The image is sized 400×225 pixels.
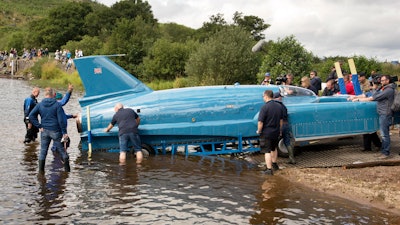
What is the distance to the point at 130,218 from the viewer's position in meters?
7.87

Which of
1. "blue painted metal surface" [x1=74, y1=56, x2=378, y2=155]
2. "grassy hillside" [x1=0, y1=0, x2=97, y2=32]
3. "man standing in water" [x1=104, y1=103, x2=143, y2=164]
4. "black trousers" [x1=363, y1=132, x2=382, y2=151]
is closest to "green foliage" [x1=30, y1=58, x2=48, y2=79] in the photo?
"blue painted metal surface" [x1=74, y1=56, x2=378, y2=155]

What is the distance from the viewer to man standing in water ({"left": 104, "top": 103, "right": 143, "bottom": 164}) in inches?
476

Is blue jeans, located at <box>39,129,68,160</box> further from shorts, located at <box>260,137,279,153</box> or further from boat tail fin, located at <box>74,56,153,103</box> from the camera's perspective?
shorts, located at <box>260,137,279,153</box>

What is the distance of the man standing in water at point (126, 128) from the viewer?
12086 millimetres

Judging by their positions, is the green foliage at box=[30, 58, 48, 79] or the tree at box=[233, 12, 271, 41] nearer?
the green foliage at box=[30, 58, 48, 79]

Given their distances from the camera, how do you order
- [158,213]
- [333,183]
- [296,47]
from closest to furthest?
1. [158,213]
2. [333,183]
3. [296,47]

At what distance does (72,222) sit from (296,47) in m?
19.2

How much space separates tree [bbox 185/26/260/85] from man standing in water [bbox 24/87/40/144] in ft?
59.1

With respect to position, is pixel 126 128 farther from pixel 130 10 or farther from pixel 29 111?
pixel 130 10

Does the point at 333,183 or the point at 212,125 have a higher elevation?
the point at 212,125

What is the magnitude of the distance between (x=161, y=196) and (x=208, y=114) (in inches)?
158

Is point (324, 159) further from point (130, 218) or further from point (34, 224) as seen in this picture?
point (34, 224)

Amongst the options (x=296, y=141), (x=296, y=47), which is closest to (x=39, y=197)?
(x=296, y=141)

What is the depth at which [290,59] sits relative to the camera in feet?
80.6
